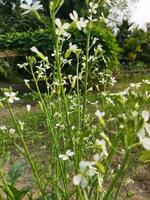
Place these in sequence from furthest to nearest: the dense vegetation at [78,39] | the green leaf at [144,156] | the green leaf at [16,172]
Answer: the dense vegetation at [78,39] → the green leaf at [16,172] → the green leaf at [144,156]

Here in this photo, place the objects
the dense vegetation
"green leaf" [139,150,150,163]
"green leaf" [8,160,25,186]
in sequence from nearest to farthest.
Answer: "green leaf" [139,150,150,163], "green leaf" [8,160,25,186], the dense vegetation

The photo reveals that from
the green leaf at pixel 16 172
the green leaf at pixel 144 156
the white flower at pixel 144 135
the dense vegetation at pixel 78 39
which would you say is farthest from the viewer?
the dense vegetation at pixel 78 39

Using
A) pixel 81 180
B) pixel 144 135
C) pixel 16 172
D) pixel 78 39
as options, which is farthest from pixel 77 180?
pixel 78 39

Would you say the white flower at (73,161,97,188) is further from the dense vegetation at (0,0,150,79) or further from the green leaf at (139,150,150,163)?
the dense vegetation at (0,0,150,79)

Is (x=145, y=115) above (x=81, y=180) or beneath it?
above

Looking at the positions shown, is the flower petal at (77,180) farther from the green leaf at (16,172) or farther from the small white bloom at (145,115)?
the green leaf at (16,172)

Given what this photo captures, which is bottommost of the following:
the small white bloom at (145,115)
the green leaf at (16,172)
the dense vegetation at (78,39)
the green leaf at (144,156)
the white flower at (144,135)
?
the dense vegetation at (78,39)

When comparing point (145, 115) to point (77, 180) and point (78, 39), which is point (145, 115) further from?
point (78, 39)

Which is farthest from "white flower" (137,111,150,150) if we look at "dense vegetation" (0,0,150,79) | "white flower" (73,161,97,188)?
"dense vegetation" (0,0,150,79)

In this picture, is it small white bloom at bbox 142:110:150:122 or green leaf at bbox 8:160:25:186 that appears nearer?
small white bloom at bbox 142:110:150:122

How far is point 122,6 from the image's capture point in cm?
2380

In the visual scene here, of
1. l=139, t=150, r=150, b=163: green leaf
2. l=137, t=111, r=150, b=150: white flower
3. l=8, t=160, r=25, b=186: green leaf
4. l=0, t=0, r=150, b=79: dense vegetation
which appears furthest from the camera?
l=0, t=0, r=150, b=79: dense vegetation

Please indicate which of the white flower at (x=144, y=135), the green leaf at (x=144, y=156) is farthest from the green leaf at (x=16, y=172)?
the white flower at (x=144, y=135)

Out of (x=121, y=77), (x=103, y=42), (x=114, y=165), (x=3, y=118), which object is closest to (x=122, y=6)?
(x=121, y=77)
